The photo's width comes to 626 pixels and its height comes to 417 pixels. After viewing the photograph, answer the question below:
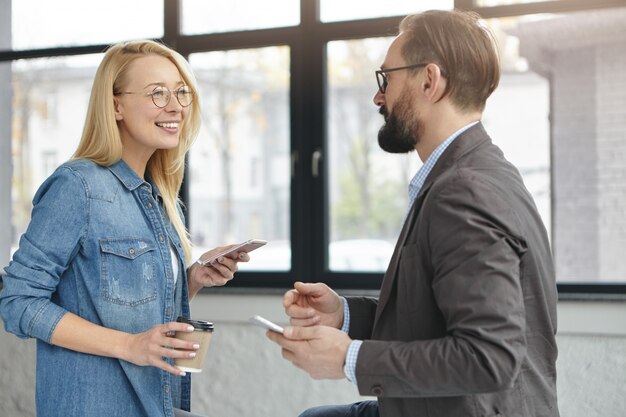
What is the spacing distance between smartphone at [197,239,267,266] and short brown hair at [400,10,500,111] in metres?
0.62

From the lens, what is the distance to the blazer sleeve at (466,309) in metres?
1.45

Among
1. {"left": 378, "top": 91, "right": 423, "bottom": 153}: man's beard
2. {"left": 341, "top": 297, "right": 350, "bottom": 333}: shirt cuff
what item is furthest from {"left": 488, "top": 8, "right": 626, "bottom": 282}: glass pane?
{"left": 378, "top": 91, "right": 423, "bottom": 153}: man's beard

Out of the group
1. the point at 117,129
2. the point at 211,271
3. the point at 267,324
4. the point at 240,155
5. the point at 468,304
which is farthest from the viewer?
the point at 240,155

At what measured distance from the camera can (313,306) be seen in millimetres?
2025

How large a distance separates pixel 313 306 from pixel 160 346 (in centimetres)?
41

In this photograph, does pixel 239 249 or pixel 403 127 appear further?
pixel 239 249

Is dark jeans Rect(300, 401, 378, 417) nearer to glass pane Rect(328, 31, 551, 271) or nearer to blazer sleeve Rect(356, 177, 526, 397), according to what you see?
blazer sleeve Rect(356, 177, 526, 397)

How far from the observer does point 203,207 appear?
433 centimetres

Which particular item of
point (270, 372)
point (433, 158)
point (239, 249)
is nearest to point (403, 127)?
point (433, 158)

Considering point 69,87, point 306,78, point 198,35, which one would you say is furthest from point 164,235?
point 69,87

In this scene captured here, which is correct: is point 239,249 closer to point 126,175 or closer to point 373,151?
point 126,175

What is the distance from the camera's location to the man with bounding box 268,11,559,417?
4.80 ft

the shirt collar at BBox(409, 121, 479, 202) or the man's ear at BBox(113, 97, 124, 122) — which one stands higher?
the man's ear at BBox(113, 97, 124, 122)

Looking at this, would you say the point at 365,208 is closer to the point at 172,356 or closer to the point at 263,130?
the point at 263,130
